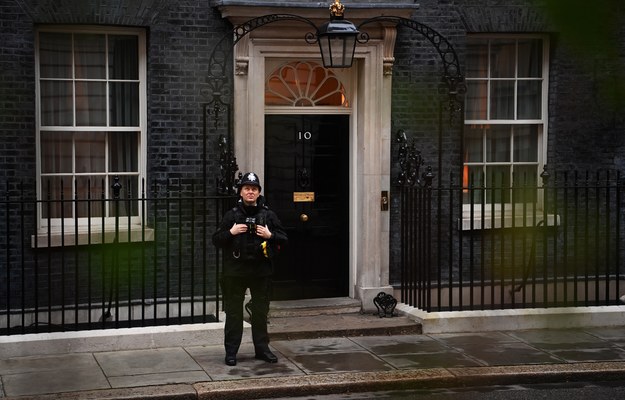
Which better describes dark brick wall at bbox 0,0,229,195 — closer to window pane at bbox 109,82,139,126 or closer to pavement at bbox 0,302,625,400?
window pane at bbox 109,82,139,126

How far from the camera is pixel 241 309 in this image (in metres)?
8.80

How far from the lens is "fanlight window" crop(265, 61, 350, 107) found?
11.0 meters

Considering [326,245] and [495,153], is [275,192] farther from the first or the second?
[495,153]

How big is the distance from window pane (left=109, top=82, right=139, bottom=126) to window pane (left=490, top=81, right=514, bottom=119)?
412 centimetres

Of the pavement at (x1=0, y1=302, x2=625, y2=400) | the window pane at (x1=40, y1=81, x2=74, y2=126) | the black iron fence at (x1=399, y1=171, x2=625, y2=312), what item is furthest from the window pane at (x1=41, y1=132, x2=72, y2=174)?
the black iron fence at (x1=399, y1=171, x2=625, y2=312)

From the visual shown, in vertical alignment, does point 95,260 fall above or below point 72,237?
below

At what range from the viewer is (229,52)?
10.4 metres

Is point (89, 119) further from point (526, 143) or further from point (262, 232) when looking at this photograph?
point (526, 143)

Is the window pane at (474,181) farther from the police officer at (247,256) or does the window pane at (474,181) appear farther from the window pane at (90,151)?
the window pane at (90,151)

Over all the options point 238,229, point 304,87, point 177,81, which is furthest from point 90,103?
point 238,229

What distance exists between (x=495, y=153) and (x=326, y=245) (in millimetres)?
2305

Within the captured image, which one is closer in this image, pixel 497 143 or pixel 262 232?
pixel 262 232

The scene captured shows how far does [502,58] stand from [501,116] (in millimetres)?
1424

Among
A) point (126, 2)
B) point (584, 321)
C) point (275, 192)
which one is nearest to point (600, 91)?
point (584, 321)
